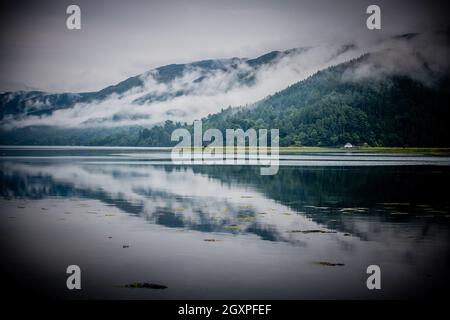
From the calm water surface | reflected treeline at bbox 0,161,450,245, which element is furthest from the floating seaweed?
reflected treeline at bbox 0,161,450,245

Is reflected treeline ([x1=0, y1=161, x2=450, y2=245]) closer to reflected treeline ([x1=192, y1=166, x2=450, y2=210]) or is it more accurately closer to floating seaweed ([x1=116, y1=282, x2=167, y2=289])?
reflected treeline ([x1=192, y1=166, x2=450, y2=210])

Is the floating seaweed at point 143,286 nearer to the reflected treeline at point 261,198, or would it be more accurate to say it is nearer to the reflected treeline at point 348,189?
the reflected treeline at point 261,198

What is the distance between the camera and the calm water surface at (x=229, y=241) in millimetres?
14656

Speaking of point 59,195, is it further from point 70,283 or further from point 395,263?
point 395,263

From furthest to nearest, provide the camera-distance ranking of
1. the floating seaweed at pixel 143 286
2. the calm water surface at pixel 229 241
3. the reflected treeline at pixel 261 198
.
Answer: the reflected treeline at pixel 261 198 < the calm water surface at pixel 229 241 < the floating seaweed at pixel 143 286

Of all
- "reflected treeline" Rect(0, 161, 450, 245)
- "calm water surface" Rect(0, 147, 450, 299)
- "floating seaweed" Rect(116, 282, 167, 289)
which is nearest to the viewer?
"floating seaweed" Rect(116, 282, 167, 289)

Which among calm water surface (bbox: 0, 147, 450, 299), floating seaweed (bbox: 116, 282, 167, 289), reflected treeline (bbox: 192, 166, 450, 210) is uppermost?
reflected treeline (bbox: 192, 166, 450, 210)

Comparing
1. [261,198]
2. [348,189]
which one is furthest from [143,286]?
[348,189]

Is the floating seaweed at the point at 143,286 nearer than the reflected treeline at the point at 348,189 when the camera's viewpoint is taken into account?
Yes

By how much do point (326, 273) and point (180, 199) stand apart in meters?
18.1

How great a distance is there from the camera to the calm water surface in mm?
14656

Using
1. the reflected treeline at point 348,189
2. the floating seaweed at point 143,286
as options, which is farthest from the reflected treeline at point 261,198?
the floating seaweed at point 143,286

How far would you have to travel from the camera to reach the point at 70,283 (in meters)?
14.9
